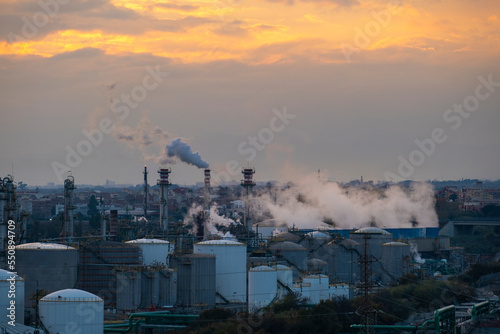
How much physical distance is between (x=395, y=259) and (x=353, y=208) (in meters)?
23.6

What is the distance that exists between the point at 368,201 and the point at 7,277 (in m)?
53.4

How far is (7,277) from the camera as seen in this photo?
30234 millimetres

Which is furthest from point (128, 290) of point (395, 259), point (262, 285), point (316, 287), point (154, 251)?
point (395, 259)

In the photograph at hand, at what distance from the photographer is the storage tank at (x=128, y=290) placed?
36.3m

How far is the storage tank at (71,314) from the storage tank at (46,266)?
6.07 metres

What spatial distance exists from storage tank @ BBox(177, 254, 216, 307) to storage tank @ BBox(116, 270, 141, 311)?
8.30 ft

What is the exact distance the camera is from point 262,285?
40344 mm

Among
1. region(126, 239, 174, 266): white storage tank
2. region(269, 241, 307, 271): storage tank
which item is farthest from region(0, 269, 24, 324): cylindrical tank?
region(269, 241, 307, 271): storage tank

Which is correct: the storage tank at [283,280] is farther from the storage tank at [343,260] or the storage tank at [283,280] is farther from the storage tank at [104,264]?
the storage tank at [343,260]

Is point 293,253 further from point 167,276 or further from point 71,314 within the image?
point 71,314

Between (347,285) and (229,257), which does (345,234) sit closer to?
(347,285)

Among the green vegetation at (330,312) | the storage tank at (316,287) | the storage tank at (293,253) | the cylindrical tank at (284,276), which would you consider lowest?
the green vegetation at (330,312)

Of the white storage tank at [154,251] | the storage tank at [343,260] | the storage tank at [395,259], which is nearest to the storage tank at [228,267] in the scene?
the white storage tank at [154,251]

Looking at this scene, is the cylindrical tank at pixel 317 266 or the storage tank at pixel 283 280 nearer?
the storage tank at pixel 283 280
